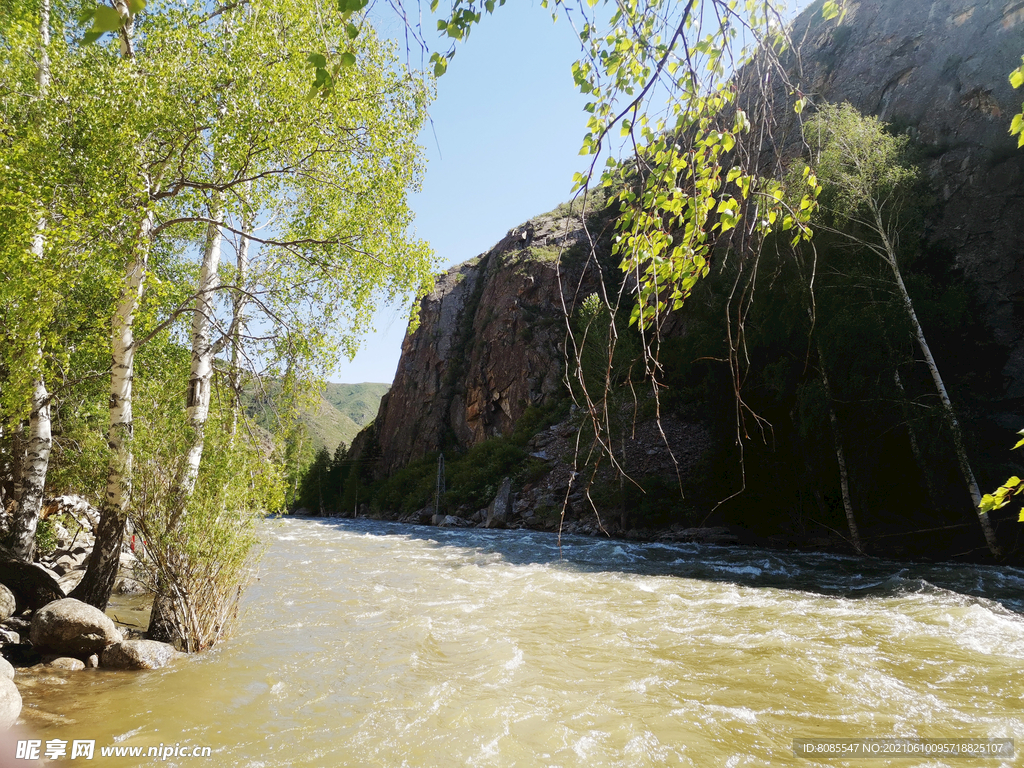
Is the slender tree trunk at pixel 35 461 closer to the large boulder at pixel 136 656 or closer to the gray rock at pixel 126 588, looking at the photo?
the gray rock at pixel 126 588

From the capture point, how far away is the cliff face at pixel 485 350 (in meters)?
41.7

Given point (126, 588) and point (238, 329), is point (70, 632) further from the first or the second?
point (126, 588)

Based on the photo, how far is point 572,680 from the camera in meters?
5.14

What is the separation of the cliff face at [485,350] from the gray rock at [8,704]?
3402 cm

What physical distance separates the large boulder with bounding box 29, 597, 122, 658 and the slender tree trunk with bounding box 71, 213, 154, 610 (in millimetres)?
662

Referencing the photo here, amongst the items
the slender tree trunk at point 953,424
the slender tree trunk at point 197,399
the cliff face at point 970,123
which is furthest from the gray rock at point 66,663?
the cliff face at point 970,123

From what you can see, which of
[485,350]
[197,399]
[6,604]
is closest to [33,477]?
[6,604]

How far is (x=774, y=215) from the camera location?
197 centimetres

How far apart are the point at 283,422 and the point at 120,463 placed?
1747 mm

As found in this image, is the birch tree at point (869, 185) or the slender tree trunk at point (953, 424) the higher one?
the birch tree at point (869, 185)

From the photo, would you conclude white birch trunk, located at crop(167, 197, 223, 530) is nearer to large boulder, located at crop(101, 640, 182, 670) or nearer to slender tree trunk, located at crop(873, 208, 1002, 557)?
large boulder, located at crop(101, 640, 182, 670)

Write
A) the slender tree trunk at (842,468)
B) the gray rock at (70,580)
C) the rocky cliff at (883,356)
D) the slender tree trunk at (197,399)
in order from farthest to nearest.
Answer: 1. the slender tree trunk at (842,468)
2. the rocky cliff at (883,356)
3. the gray rock at (70,580)
4. the slender tree trunk at (197,399)

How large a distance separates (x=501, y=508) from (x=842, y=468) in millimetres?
18084

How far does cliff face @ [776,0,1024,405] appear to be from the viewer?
15.3m
